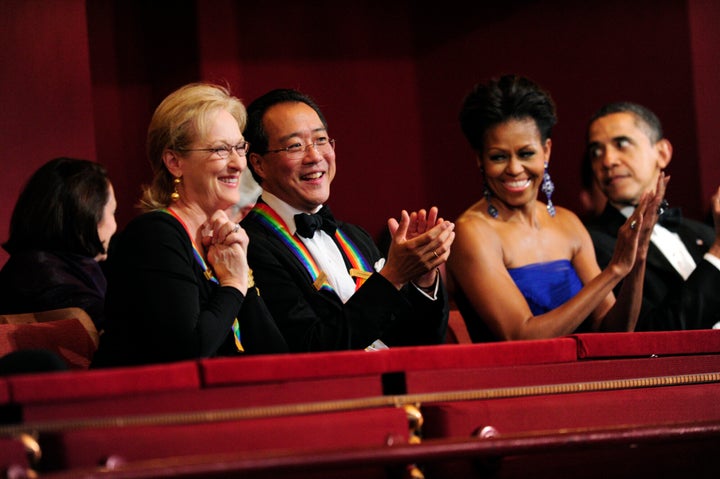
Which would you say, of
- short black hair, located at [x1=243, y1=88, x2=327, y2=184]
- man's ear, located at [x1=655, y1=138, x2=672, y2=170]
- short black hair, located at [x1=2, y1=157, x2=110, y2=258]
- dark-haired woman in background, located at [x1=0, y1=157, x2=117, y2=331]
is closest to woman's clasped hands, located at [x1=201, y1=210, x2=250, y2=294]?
short black hair, located at [x1=243, y1=88, x2=327, y2=184]

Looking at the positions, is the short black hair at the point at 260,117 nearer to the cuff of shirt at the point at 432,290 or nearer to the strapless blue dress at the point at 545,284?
the cuff of shirt at the point at 432,290

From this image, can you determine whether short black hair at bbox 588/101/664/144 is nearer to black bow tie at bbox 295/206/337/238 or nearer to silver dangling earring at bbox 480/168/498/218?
silver dangling earring at bbox 480/168/498/218

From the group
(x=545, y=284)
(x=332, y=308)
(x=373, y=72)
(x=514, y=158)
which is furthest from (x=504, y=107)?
(x=373, y=72)

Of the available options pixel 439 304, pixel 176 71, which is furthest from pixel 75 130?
A: pixel 439 304

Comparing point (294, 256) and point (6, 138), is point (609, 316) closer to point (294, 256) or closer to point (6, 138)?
point (294, 256)

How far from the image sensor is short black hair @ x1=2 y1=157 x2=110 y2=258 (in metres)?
3.16

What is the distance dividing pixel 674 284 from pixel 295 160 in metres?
1.47

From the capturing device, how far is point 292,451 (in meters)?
1.52

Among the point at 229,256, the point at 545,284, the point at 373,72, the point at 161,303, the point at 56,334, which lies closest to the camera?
the point at 161,303

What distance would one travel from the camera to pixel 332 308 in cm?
253

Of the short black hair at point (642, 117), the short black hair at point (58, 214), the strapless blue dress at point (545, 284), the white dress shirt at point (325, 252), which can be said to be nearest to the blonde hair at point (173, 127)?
the white dress shirt at point (325, 252)

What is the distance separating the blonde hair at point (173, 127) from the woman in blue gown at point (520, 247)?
926mm

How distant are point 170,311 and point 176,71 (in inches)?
111

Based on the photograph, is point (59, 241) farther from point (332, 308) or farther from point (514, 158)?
point (514, 158)
